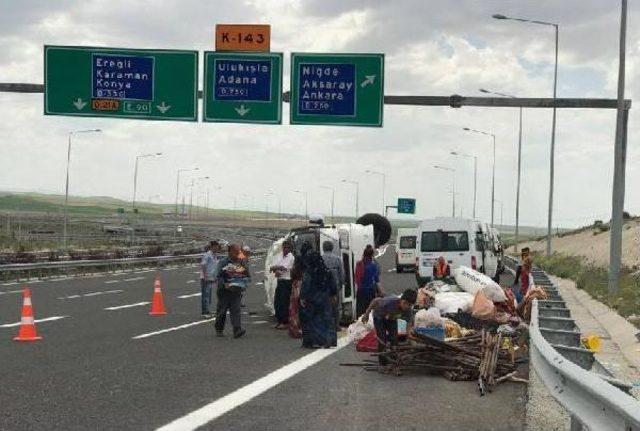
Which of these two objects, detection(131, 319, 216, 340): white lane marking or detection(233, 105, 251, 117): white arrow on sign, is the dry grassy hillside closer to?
detection(233, 105, 251, 117): white arrow on sign

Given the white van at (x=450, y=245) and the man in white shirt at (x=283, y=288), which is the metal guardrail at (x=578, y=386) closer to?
the man in white shirt at (x=283, y=288)

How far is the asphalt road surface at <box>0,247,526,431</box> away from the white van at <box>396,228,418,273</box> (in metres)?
28.0

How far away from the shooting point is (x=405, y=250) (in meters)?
44.8

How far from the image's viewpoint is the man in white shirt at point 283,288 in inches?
697

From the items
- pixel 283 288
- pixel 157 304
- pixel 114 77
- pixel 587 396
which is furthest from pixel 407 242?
pixel 587 396

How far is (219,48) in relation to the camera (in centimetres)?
2298

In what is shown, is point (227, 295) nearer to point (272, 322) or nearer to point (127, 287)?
point (272, 322)

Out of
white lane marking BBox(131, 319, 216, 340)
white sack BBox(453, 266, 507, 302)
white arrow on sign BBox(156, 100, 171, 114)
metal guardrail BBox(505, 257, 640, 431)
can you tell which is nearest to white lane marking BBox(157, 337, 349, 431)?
metal guardrail BBox(505, 257, 640, 431)

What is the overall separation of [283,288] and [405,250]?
2742 centimetres

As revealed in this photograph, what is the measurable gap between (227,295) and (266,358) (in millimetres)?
3051

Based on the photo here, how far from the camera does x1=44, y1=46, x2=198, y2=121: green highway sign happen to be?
23812 millimetres

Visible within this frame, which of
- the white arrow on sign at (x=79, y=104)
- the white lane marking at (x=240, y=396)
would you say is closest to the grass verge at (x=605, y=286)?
the white lane marking at (x=240, y=396)

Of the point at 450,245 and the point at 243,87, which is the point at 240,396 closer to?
the point at 243,87

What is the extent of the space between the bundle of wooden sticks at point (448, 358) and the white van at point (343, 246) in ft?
20.4
